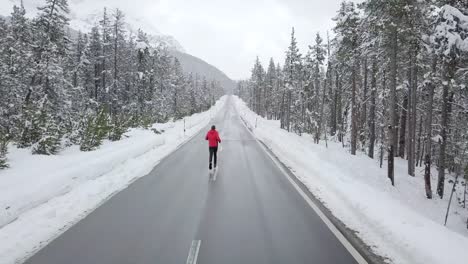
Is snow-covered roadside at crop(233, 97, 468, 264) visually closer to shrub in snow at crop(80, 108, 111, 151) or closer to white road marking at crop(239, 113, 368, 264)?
white road marking at crop(239, 113, 368, 264)

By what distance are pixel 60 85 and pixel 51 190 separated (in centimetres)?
2574

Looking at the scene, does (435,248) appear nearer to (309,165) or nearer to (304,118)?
(309,165)

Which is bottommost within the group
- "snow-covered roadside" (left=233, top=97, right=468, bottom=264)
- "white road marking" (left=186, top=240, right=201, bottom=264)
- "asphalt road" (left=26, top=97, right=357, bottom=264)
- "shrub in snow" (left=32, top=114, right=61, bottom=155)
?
"asphalt road" (left=26, top=97, right=357, bottom=264)

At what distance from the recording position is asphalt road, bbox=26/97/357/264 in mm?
5488

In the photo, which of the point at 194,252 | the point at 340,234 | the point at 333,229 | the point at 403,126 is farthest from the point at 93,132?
the point at 403,126

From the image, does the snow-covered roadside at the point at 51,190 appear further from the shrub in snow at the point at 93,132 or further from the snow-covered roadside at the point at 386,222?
the snow-covered roadside at the point at 386,222

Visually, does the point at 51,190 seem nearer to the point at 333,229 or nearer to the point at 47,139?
the point at 47,139

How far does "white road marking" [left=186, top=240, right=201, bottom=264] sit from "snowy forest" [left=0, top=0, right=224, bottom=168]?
7.51m

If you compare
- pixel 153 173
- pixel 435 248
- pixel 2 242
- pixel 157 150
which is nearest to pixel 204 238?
pixel 2 242

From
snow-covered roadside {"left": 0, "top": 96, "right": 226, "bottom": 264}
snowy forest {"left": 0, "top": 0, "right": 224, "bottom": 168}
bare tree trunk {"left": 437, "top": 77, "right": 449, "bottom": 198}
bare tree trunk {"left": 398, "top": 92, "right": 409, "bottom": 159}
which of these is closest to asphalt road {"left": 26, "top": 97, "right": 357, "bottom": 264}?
snow-covered roadside {"left": 0, "top": 96, "right": 226, "bottom": 264}

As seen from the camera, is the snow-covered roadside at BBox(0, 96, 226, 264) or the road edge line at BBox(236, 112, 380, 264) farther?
the snow-covered roadside at BBox(0, 96, 226, 264)

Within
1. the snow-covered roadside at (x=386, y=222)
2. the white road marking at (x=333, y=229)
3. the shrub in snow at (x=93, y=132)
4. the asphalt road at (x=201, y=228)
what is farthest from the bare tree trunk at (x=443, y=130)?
the shrub in snow at (x=93, y=132)

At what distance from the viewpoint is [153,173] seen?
12.6 m

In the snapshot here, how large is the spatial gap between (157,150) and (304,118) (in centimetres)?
4162
